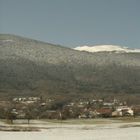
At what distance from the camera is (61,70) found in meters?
88.2

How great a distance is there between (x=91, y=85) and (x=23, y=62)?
12279mm

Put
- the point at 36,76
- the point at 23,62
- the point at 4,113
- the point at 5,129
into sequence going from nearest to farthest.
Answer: the point at 5,129
the point at 4,113
the point at 36,76
the point at 23,62

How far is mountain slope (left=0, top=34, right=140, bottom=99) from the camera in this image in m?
73.6

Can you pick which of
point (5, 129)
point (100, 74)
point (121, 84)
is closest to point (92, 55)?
point (100, 74)

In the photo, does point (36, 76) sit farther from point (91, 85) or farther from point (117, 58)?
point (117, 58)

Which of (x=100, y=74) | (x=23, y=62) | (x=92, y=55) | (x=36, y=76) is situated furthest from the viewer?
(x=92, y=55)

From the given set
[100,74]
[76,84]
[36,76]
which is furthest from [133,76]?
[36,76]

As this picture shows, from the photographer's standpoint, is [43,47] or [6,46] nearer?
[6,46]

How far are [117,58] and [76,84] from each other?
25670mm

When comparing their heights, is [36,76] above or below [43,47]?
below

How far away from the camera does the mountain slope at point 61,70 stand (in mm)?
73562

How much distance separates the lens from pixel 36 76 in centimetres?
7862

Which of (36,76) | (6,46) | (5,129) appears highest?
(6,46)

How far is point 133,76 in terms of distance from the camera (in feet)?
293
